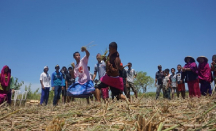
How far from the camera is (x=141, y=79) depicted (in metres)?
46.1

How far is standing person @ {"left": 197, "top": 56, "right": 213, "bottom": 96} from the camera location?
24.3ft

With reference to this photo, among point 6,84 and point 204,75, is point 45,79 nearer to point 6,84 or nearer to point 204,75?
point 6,84

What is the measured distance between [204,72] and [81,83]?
4559 mm

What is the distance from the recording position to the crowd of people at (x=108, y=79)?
525cm

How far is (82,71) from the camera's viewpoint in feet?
20.4

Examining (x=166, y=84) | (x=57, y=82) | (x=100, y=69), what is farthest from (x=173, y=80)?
(x=57, y=82)

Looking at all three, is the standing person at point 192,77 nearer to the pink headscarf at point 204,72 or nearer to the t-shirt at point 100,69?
the pink headscarf at point 204,72

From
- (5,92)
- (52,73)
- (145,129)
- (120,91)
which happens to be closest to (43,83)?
(52,73)

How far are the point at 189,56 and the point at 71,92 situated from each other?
4751 mm

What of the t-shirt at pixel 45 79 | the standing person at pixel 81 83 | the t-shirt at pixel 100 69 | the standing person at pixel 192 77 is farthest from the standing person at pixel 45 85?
the standing person at pixel 192 77

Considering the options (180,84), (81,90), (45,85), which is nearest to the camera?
(81,90)

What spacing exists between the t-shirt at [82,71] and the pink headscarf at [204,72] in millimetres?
4276

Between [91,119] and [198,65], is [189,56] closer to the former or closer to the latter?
[198,65]

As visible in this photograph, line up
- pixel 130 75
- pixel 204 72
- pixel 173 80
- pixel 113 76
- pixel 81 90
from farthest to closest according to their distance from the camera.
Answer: pixel 173 80 < pixel 130 75 < pixel 204 72 < pixel 81 90 < pixel 113 76
